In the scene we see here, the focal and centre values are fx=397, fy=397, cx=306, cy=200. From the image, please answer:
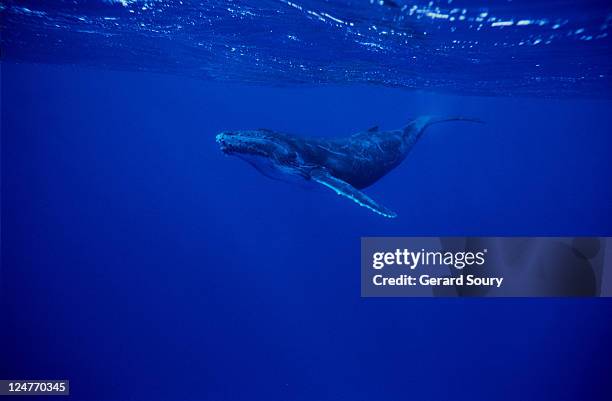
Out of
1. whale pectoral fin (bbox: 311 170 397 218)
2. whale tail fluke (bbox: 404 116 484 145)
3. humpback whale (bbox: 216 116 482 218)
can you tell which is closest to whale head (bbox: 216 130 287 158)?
humpback whale (bbox: 216 116 482 218)

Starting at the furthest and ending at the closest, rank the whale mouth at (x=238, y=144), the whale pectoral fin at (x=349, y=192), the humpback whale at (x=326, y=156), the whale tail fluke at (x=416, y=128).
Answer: the whale tail fluke at (x=416, y=128)
the humpback whale at (x=326, y=156)
the whale mouth at (x=238, y=144)
the whale pectoral fin at (x=349, y=192)

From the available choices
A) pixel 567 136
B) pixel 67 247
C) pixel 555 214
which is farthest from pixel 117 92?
pixel 567 136

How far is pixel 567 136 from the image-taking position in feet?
149

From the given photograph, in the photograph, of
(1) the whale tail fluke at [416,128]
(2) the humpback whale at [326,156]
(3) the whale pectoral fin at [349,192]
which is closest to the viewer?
(3) the whale pectoral fin at [349,192]

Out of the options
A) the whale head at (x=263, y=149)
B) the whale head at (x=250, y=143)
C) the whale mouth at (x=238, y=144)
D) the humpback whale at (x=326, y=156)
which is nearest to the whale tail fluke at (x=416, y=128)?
the humpback whale at (x=326, y=156)

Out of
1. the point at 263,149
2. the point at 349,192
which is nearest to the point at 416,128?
the point at 349,192

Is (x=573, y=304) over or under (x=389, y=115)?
under

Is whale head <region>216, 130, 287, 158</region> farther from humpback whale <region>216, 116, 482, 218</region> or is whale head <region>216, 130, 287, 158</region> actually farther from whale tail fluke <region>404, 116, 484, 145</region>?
whale tail fluke <region>404, 116, 484, 145</region>

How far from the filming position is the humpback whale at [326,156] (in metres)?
7.57

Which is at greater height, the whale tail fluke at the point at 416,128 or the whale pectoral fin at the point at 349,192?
the whale tail fluke at the point at 416,128

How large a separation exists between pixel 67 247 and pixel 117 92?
532 inches

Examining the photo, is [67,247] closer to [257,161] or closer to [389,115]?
[257,161]

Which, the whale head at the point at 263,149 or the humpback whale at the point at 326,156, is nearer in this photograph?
the whale head at the point at 263,149

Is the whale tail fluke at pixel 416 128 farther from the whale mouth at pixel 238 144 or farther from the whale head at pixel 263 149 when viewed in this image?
the whale mouth at pixel 238 144
